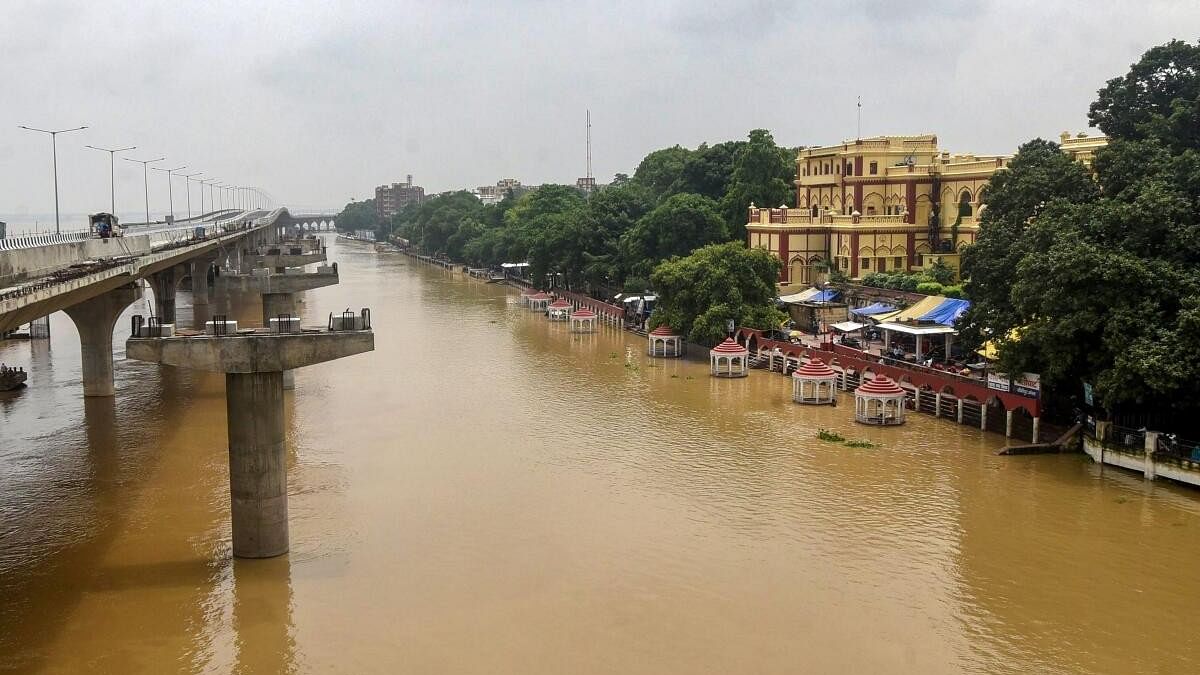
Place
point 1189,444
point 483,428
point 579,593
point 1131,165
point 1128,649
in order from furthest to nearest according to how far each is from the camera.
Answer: point 483,428 < point 1131,165 < point 1189,444 < point 579,593 < point 1128,649

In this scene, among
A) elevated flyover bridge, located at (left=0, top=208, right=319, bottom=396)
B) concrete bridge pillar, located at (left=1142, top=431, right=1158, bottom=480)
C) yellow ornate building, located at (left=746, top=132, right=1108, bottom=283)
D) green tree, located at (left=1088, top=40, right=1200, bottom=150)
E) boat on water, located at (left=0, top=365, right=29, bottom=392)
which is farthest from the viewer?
yellow ornate building, located at (left=746, top=132, right=1108, bottom=283)

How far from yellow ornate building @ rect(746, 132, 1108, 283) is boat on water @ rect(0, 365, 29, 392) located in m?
42.2

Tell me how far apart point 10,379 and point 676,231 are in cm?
3972

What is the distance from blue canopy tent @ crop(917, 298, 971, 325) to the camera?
46.3 meters

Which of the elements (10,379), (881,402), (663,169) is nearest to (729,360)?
(881,402)

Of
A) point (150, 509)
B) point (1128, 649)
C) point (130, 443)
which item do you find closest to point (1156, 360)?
point (1128, 649)

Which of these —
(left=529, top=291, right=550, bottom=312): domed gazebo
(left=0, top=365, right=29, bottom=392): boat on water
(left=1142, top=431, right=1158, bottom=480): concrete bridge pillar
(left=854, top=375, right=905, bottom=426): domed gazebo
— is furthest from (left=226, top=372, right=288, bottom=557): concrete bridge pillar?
(left=529, top=291, right=550, bottom=312): domed gazebo

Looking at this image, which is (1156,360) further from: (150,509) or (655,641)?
(150,509)

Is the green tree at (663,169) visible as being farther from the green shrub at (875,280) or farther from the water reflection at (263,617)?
the water reflection at (263,617)

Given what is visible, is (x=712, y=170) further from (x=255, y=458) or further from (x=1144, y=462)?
(x=255, y=458)

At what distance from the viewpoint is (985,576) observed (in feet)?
79.9

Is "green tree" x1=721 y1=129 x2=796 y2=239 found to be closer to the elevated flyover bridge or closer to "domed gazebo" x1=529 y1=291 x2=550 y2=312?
"domed gazebo" x1=529 y1=291 x2=550 y2=312

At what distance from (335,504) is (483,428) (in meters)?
10.4

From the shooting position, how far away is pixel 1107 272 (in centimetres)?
3178
